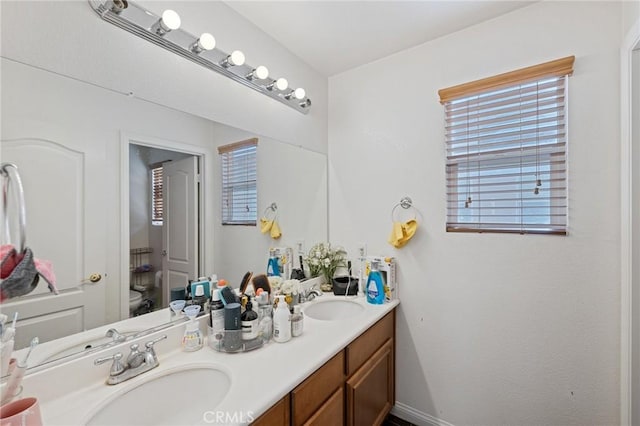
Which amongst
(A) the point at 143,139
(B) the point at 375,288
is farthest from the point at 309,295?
(A) the point at 143,139

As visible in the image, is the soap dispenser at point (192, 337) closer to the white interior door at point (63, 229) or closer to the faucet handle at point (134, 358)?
the faucet handle at point (134, 358)

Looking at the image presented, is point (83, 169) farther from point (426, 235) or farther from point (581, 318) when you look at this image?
point (581, 318)

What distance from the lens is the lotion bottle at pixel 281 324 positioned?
4.17 feet

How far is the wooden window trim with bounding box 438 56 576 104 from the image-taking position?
54.2 inches

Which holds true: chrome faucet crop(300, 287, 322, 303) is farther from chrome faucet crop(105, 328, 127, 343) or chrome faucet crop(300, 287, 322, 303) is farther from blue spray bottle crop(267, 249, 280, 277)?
chrome faucet crop(105, 328, 127, 343)

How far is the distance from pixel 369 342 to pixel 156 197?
51.2 inches

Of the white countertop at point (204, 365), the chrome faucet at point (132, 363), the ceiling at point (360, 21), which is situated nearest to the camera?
the white countertop at point (204, 365)

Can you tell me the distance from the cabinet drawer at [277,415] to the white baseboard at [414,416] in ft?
4.08

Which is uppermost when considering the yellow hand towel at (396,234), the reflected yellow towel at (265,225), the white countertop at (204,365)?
the reflected yellow towel at (265,225)

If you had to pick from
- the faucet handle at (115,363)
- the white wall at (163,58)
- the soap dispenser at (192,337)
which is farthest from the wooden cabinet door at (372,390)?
the white wall at (163,58)

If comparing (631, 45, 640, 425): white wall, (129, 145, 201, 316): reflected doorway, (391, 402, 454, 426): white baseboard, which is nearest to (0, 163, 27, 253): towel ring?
(129, 145, 201, 316): reflected doorway

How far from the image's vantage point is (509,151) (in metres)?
1.53

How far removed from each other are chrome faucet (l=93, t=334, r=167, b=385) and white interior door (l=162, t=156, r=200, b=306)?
226mm

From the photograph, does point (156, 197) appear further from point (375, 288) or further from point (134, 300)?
point (375, 288)
